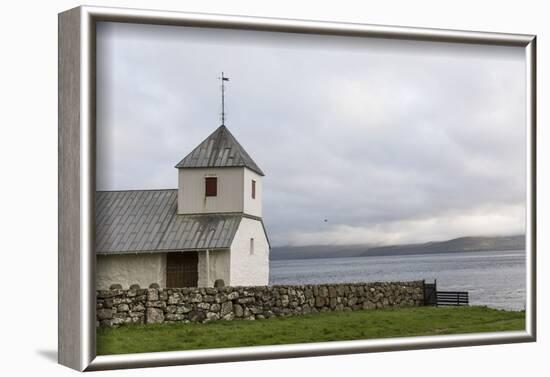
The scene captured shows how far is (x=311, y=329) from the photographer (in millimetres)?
13641

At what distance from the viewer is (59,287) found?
490 inches

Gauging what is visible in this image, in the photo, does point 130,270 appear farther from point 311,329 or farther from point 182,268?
point 311,329

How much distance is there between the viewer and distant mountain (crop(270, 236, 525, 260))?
44.5 ft

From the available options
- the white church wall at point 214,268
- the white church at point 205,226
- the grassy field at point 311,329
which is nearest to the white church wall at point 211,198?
the white church at point 205,226

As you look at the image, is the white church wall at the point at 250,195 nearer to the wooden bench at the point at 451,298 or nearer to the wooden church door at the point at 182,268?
the wooden church door at the point at 182,268

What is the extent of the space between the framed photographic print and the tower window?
0.14 ft

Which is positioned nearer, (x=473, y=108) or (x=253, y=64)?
(x=253, y=64)

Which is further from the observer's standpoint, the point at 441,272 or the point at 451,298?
the point at 451,298

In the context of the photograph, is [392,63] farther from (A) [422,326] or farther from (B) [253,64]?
(A) [422,326]

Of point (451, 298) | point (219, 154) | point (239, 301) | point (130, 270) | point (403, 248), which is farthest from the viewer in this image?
point (451, 298)

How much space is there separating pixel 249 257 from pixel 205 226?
0.73 metres

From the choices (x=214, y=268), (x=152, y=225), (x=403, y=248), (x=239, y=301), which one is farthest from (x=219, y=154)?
(x=403, y=248)

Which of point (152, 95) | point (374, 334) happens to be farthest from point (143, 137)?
point (374, 334)

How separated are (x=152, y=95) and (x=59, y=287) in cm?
263
